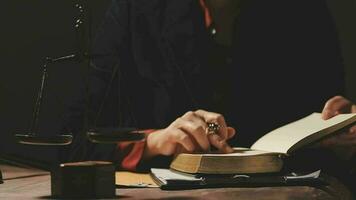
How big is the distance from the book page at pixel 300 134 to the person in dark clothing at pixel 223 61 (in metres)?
0.61

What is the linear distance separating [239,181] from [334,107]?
45 centimetres

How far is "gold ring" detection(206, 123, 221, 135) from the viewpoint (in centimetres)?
133

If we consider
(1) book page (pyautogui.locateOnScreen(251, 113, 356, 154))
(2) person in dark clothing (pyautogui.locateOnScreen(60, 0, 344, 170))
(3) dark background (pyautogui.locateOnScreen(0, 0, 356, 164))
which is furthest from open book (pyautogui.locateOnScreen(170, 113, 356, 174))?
(3) dark background (pyautogui.locateOnScreen(0, 0, 356, 164))

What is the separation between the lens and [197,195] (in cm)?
102

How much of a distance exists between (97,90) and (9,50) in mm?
733

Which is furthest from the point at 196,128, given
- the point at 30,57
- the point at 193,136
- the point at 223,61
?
the point at 30,57

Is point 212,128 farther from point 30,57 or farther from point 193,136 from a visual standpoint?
point 30,57

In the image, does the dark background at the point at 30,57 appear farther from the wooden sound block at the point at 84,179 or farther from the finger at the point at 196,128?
the wooden sound block at the point at 84,179

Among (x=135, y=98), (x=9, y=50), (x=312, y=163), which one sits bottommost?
(x=312, y=163)

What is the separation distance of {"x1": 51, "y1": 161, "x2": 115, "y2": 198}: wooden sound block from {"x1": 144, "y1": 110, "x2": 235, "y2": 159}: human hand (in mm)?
346

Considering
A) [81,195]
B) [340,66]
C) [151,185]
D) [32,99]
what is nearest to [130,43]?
[32,99]

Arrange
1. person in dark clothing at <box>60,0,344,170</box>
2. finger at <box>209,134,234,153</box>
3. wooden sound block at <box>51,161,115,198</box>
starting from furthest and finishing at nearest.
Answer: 1. person in dark clothing at <box>60,0,344,170</box>
2. finger at <box>209,134,234,153</box>
3. wooden sound block at <box>51,161,115,198</box>

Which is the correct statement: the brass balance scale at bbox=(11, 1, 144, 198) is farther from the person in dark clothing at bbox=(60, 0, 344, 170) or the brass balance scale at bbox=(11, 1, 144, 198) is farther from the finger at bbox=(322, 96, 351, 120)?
the person in dark clothing at bbox=(60, 0, 344, 170)

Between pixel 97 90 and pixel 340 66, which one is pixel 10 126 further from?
pixel 340 66
